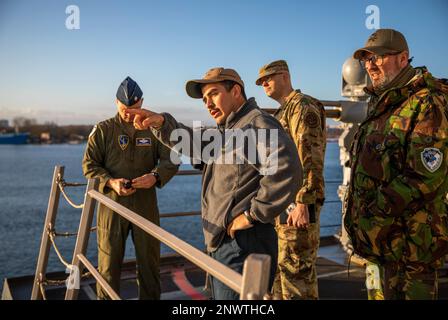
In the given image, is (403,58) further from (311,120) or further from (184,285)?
(184,285)

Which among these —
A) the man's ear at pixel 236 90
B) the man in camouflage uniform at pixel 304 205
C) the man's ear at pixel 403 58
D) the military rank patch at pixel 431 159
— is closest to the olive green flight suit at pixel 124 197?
the man in camouflage uniform at pixel 304 205

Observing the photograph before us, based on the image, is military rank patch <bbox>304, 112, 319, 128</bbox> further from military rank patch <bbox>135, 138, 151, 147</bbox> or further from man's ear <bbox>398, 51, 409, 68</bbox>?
military rank patch <bbox>135, 138, 151, 147</bbox>

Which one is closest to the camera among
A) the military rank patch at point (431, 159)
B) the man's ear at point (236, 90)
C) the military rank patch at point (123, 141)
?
the military rank patch at point (431, 159)

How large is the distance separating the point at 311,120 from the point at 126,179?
1.65 metres

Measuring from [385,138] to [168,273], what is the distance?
3.62 metres

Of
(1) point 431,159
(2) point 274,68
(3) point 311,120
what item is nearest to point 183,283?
(3) point 311,120

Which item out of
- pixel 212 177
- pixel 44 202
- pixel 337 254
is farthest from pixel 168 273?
pixel 44 202

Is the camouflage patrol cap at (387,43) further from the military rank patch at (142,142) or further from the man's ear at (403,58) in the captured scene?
the military rank patch at (142,142)

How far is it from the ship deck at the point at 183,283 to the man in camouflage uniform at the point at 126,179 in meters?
0.81

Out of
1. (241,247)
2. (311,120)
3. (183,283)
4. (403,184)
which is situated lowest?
(183,283)

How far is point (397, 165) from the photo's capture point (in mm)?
2037

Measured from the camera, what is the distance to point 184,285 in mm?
4664

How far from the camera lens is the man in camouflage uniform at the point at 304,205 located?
310cm
